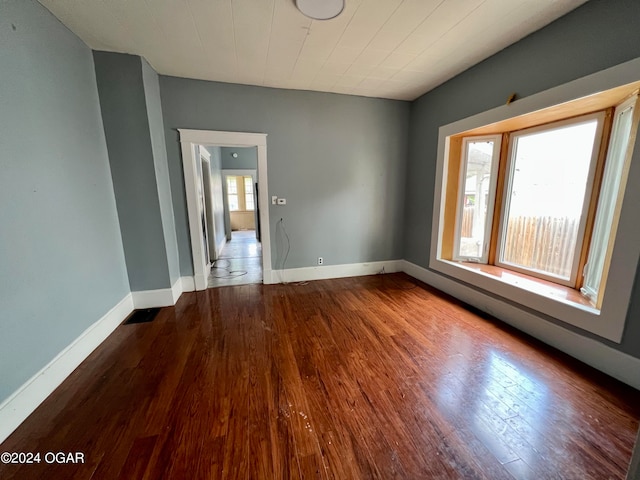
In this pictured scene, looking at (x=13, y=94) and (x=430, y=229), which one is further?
(x=430, y=229)

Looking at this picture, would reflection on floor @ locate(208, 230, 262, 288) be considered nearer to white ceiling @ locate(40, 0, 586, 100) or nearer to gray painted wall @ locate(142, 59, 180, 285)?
gray painted wall @ locate(142, 59, 180, 285)

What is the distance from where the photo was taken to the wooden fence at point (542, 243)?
7.77 feet

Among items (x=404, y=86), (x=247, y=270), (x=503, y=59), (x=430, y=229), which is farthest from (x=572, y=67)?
(x=247, y=270)

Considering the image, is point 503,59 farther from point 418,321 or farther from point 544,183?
point 418,321

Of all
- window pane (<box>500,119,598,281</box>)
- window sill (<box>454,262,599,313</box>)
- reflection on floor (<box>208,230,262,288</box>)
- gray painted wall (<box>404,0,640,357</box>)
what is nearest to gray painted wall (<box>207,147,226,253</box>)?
reflection on floor (<box>208,230,262,288</box>)

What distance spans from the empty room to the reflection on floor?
302 mm

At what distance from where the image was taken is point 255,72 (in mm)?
2791

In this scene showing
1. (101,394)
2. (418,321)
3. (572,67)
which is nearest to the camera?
(101,394)

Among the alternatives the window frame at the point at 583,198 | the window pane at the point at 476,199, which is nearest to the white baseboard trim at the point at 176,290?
the window pane at the point at 476,199

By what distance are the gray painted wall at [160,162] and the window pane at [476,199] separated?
368cm

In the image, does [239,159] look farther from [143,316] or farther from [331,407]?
[331,407]

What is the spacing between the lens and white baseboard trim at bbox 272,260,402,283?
12.0 feet

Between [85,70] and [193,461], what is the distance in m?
3.20

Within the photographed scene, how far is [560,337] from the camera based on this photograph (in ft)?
6.68
